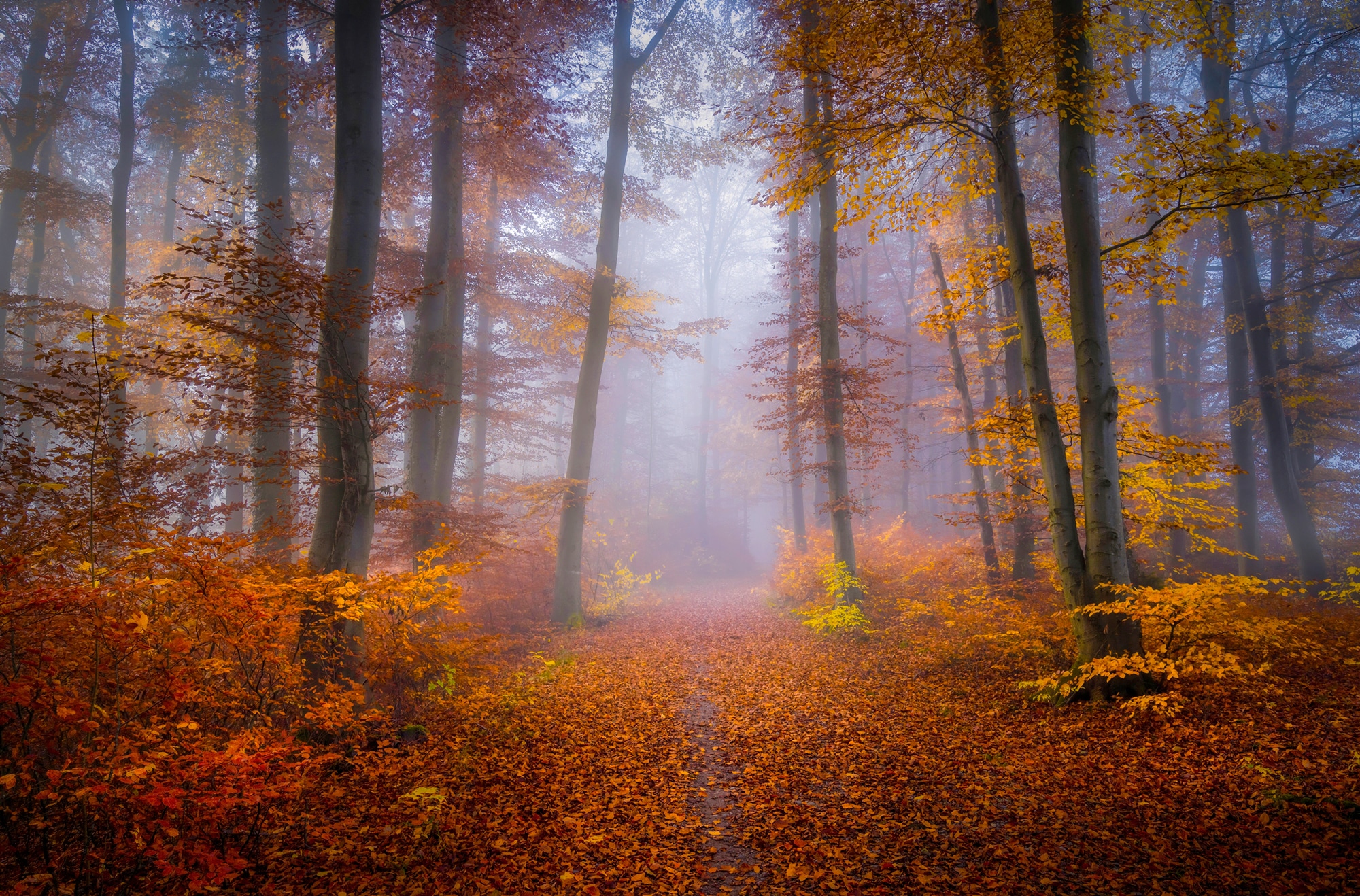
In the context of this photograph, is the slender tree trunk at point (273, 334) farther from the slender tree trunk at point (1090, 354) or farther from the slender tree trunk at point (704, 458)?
the slender tree trunk at point (704, 458)

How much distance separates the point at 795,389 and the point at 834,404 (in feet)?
3.84

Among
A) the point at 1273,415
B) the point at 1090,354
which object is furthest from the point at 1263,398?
the point at 1090,354

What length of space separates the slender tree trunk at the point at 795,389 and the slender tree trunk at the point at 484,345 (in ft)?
21.6

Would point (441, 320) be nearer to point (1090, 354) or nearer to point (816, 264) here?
point (1090, 354)

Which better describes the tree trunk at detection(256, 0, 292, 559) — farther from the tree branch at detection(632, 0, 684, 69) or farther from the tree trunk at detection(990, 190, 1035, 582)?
the tree trunk at detection(990, 190, 1035, 582)

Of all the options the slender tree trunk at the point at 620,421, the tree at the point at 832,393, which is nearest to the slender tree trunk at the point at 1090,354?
the tree at the point at 832,393

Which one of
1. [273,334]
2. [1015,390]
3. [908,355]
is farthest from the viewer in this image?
[908,355]

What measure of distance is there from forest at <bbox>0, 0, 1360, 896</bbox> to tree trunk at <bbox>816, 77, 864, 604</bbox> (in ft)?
0.29

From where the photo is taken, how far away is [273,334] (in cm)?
459

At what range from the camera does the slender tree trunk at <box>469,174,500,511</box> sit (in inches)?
499

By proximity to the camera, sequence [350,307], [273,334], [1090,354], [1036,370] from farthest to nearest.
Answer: [1036,370] → [1090,354] → [350,307] → [273,334]

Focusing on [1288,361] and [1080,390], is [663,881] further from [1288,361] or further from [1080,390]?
[1288,361]

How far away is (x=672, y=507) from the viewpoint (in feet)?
90.8

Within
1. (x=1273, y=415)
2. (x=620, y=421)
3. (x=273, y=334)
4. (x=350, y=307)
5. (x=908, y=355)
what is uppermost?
(x=908, y=355)
